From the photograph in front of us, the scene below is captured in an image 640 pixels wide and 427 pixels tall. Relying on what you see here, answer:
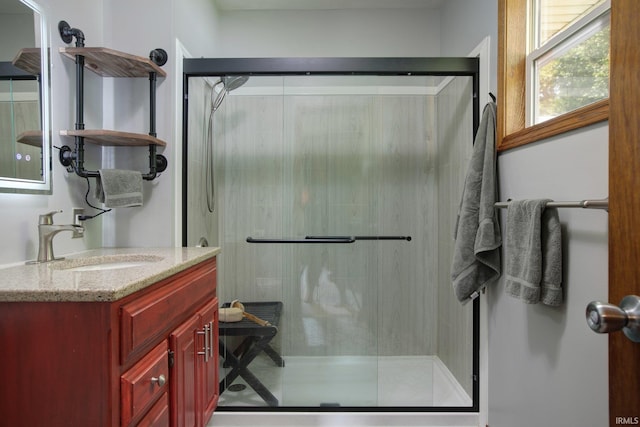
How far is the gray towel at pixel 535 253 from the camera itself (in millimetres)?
1112

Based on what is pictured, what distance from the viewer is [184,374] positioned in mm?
1211

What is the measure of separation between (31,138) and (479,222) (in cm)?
189

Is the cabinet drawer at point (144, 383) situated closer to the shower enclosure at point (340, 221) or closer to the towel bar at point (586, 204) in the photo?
the shower enclosure at point (340, 221)

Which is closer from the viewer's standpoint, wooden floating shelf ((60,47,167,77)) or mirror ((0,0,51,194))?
mirror ((0,0,51,194))

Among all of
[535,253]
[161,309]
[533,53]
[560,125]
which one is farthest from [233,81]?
[535,253]

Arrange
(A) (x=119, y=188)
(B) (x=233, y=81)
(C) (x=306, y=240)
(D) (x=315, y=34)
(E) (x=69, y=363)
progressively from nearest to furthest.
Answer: (E) (x=69, y=363) < (A) (x=119, y=188) < (B) (x=233, y=81) < (C) (x=306, y=240) < (D) (x=315, y=34)

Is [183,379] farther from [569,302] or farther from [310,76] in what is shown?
[310,76]

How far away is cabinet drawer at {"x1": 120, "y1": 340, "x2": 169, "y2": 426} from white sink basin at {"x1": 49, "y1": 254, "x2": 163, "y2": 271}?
0.38 meters

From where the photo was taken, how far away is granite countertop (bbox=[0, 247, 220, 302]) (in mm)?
777

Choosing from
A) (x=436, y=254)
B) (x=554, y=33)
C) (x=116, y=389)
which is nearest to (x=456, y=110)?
(x=554, y=33)

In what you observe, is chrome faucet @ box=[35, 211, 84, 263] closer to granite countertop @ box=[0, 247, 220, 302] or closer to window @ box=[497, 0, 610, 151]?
granite countertop @ box=[0, 247, 220, 302]

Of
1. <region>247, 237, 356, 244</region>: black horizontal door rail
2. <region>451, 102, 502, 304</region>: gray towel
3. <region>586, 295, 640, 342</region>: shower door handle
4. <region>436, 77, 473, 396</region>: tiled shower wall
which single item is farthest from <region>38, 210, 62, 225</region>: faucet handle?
<region>436, 77, 473, 396</region>: tiled shower wall

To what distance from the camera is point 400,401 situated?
1.91 metres

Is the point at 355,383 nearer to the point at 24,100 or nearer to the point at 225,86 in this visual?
the point at 225,86
